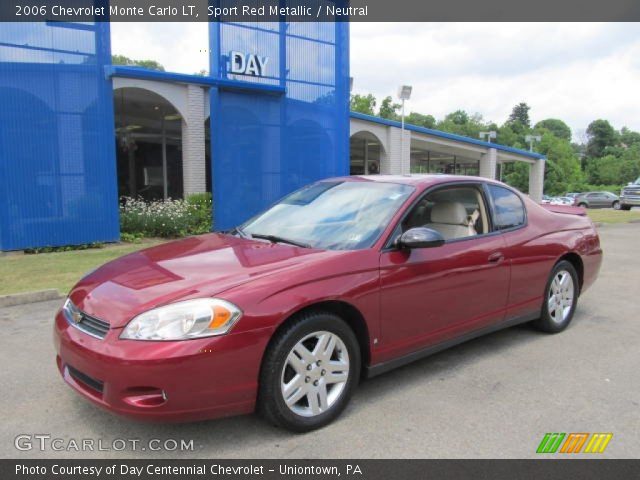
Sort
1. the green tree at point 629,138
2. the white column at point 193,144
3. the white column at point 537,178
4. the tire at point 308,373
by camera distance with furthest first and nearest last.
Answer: the green tree at point 629,138 → the white column at point 537,178 → the white column at point 193,144 → the tire at point 308,373

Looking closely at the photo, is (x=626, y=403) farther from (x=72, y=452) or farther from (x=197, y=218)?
(x=197, y=218)

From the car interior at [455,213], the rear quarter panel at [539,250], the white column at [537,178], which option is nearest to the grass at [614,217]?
the white column at [537,178]

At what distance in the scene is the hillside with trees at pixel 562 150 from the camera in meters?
68.4

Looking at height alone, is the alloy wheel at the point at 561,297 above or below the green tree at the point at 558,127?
below

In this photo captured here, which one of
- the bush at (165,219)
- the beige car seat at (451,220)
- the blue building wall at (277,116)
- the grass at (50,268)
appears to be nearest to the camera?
the beige car seat at (451,220)

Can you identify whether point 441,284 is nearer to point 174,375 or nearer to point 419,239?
point 419,239

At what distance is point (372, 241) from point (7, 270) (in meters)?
6.93

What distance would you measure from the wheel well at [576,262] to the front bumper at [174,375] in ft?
11.8

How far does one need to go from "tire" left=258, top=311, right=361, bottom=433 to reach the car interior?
1.35 meters

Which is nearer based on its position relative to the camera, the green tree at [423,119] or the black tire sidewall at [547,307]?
the black tire sidewall at [547,307]

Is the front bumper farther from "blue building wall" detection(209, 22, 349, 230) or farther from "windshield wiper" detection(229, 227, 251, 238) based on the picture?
"blue building wall" detection(209, 22, 349, 230)

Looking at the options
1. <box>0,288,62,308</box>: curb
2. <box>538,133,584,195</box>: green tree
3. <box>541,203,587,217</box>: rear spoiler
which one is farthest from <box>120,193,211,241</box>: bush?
<box>538,133,584,195</box>: green tree

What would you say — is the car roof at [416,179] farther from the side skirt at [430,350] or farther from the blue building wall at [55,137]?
the blue building wall at [55,137]
